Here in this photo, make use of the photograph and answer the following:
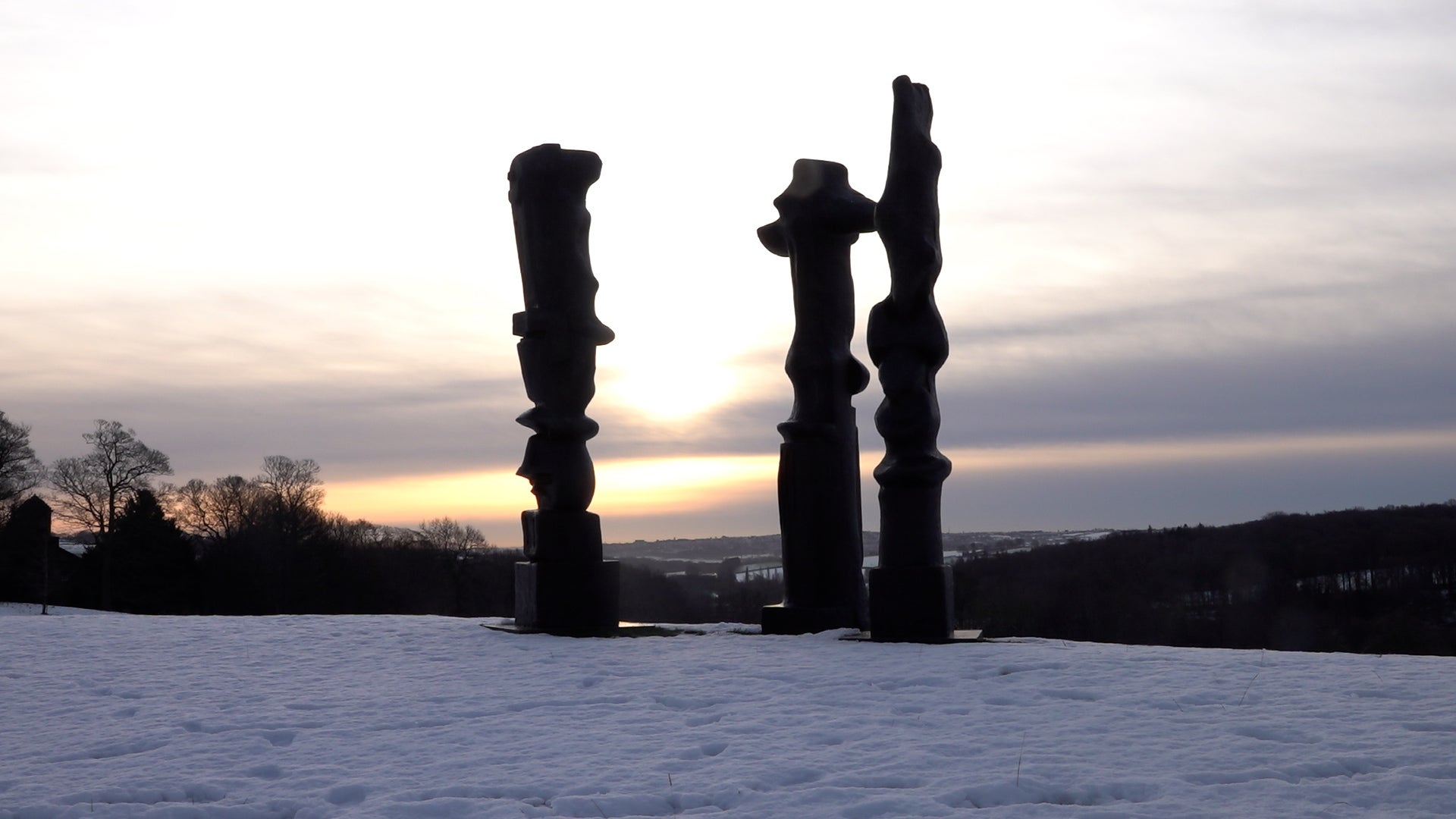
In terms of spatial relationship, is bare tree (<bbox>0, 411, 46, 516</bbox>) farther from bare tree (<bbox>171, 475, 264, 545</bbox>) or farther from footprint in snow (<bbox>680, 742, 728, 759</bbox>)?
footprint in snow (<bbox>680, 742, 728, 759</bbox>)

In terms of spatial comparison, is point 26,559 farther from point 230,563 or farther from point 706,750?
point 706,750

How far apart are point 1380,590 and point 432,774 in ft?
108

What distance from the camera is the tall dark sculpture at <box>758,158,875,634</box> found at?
40.1ft

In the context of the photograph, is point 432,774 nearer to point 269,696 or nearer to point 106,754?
point 106,754

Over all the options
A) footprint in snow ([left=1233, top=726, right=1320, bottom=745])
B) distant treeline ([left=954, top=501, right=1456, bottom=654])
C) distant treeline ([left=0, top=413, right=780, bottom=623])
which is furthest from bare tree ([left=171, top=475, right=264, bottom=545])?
footprint in snow ([left=1233, top=726, right=1320, bottom=745])

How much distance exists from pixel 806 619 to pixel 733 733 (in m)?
5.13

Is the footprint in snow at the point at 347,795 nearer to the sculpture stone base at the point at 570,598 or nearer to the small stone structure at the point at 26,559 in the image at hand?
the sculpture stone base at the point at 570,598

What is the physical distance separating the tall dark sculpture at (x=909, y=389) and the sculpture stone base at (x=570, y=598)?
297 cm

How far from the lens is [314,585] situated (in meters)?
41.4

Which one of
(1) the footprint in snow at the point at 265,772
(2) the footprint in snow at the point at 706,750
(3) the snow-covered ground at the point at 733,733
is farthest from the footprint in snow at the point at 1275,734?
(1) the footprint in snow at the point at 265,772

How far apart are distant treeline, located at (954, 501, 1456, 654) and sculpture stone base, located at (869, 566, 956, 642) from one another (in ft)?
59.9

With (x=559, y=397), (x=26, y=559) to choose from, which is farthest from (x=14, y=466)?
(x=559, y=397)

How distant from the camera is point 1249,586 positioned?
3712 centimetres

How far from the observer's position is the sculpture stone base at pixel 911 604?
10.6 metres
